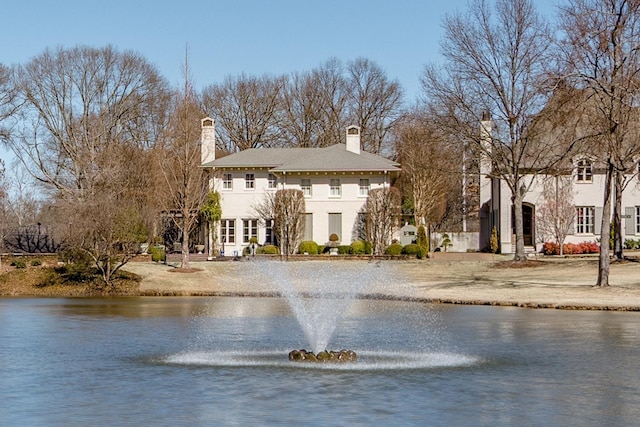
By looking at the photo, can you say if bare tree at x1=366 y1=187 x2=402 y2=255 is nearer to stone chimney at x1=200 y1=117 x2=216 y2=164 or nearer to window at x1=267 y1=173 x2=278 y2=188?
window at x1=267 y1=173 x2=278 y2=188

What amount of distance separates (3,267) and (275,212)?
15601 millimetres

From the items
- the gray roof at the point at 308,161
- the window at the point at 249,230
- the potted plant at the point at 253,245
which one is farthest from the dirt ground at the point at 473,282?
the gray roof at the point at 308,161

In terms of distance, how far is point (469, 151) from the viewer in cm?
4816

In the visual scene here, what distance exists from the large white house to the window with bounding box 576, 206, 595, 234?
10.5 metres

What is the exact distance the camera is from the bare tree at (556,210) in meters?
49.0

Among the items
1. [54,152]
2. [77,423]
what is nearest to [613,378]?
[77,423]

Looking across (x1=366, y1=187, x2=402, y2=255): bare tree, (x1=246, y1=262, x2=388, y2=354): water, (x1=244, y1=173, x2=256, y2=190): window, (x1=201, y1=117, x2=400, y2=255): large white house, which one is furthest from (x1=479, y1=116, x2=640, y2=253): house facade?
(x1=244, y1=173, x2=256, y2=190): window

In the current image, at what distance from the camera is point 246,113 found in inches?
3051

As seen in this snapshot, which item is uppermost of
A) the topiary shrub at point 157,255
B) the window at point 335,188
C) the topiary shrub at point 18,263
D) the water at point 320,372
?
the window at point 335,188

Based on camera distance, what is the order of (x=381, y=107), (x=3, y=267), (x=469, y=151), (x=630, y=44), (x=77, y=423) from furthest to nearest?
(x=381, y=107) < (x=469, y=151) < (x=3, y=267) < (x=630, y=44) < (x=77, y=423)

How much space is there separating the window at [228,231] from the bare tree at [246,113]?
67.9 ft

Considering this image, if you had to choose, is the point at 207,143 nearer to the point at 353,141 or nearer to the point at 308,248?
the point at 353,141

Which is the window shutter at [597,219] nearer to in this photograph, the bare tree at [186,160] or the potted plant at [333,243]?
the potted plant at [333,243]

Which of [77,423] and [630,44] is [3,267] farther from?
[77,423]
